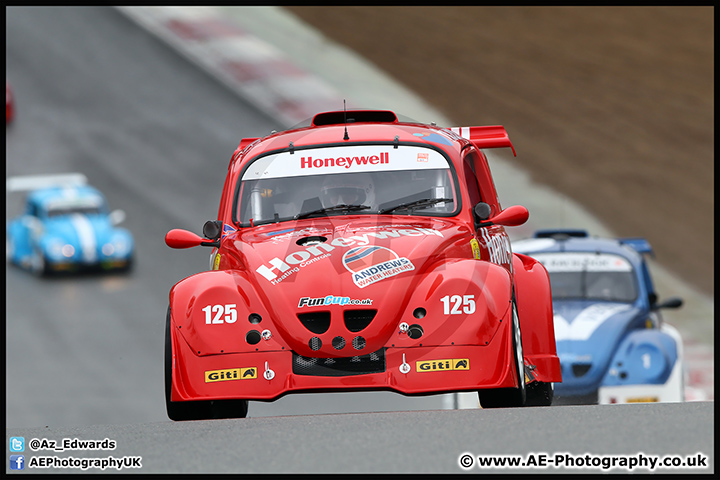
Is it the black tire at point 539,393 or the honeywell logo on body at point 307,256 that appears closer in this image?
the honeywell logo on body at point 307,256

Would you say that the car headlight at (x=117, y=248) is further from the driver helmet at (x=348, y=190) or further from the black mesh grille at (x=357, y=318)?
the black mesh grille at (x=357, y=318)

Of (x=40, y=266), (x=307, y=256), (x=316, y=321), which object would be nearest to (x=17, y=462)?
(x=316, y=321)

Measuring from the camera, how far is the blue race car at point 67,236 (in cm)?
2645

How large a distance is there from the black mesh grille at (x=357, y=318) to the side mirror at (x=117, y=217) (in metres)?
21.4

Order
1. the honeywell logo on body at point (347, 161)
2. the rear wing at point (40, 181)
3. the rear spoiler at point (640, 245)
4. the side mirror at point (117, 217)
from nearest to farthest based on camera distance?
the honeywell logo on body at point (347, 161) < the rear spoiler at point (640, 245) < the side mirror at point (117, 217) < the rear wing at point (40, 181)

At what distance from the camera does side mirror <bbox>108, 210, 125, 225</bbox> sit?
92.3ft

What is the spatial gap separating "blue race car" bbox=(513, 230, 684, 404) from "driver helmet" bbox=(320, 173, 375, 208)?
4112mm

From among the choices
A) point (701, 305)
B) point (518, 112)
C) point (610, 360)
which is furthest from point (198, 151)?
point (610, 360)

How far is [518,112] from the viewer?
30781 millimetres

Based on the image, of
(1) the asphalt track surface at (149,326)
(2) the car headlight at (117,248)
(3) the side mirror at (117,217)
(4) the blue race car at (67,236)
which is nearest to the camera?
(1) the asphalt track surface at (149,326)

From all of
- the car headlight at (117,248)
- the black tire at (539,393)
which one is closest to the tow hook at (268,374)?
the black tire at (539,393)

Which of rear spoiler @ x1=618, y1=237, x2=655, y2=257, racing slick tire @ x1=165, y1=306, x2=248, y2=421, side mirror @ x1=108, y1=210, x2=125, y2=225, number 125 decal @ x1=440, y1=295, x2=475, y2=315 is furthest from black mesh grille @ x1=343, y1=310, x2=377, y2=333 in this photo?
side mirror @ x1=108, y1=210, x2=125, y2=225

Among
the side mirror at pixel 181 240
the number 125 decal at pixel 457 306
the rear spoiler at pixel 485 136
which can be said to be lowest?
the number 125 decal at pixel 457 306

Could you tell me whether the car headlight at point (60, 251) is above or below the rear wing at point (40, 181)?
below
